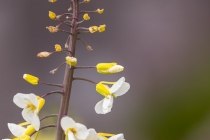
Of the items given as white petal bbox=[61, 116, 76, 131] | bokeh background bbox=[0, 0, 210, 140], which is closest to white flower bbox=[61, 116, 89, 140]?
white petal bbox=[61, 116, 76, 131]

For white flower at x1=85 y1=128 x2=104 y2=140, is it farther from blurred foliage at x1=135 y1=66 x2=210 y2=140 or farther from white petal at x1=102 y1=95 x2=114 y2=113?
blurred foliage at x1=135 y1=66 x2=210 y2=140

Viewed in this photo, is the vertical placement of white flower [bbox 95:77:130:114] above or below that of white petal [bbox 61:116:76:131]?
above

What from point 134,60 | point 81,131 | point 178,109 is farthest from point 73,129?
point 134,60

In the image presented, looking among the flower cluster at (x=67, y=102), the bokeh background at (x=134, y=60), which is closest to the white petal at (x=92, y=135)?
the flower cluster at (x=67, y=102)

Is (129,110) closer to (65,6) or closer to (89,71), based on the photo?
(89,71)

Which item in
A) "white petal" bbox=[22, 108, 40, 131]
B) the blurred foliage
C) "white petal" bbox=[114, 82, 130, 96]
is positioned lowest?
"white petal" bbox=[22, 108, 40, 131]

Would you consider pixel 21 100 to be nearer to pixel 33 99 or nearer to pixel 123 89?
pixel 33 99
